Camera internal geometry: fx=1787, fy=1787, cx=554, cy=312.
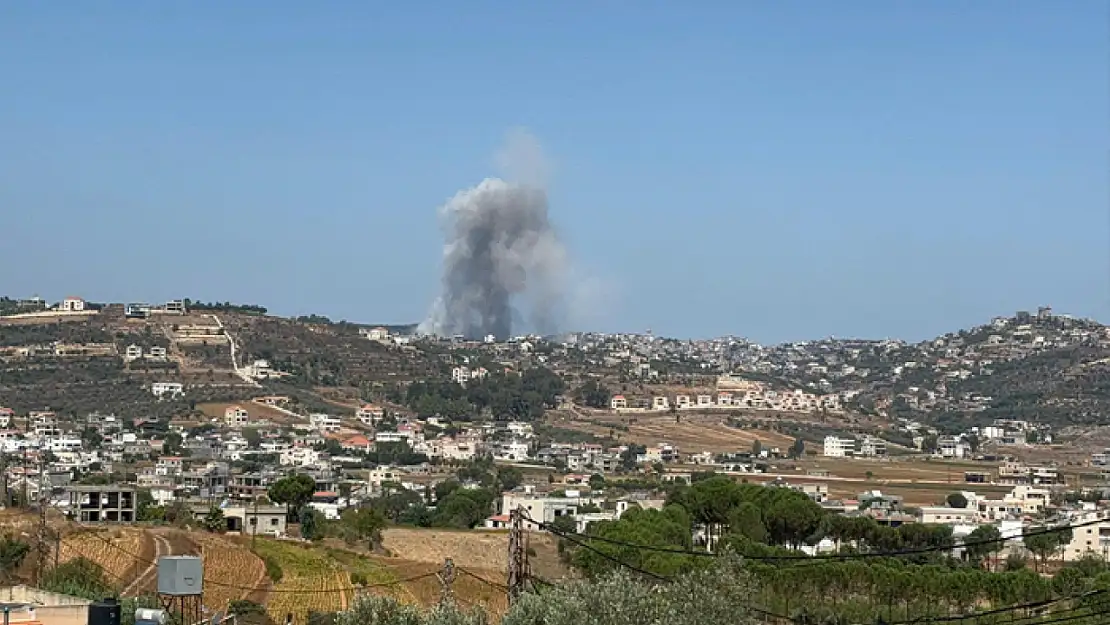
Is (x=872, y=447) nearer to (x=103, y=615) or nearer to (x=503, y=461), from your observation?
(x=503, y=461)

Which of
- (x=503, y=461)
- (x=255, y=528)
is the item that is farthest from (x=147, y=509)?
(x=503, y=461)

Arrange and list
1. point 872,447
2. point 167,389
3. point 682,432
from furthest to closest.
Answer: point 682,432 < point 872,447 < point 167,389

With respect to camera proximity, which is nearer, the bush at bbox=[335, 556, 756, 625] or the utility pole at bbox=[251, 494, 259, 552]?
the bush at bbox=[335, 556, 756, 625]

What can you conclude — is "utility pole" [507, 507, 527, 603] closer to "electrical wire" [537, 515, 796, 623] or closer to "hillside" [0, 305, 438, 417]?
"electrical wire" [537, 515, 796, 623]

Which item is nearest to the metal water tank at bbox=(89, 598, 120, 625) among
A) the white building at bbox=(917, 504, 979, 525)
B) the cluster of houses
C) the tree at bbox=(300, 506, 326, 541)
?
the tree at bbox=(300, 506, 326, 541)

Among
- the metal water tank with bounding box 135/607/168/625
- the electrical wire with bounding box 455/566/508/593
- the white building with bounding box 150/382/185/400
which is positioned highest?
the white building with bounding box 150/382/185/400

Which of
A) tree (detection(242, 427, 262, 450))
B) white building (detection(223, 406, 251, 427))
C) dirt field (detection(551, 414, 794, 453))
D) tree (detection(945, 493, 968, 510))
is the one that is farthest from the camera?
dirt field (detection(551, 414, 794, 453))

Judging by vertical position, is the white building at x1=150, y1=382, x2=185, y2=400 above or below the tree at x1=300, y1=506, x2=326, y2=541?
above
